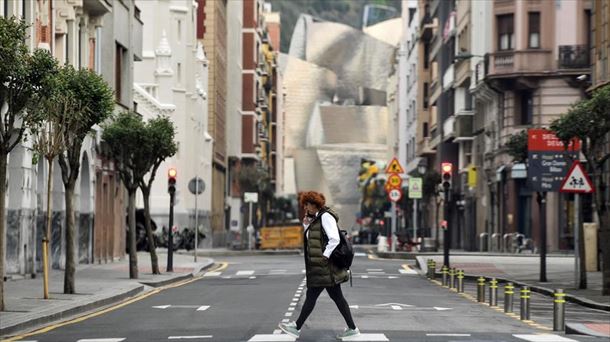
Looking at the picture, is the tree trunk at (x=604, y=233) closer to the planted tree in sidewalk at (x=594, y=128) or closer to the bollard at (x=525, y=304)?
the planted tree in sidewalk at (x=594, y=128)

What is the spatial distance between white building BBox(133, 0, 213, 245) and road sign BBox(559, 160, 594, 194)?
44.7 m

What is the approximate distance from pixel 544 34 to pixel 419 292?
1463 inches

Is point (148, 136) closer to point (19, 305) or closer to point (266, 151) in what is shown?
point (19, 305)

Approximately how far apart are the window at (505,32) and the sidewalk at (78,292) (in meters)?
26.2

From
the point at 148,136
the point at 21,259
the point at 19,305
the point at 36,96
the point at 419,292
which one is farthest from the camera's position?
the point at 148,136

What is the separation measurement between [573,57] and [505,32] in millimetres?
4295

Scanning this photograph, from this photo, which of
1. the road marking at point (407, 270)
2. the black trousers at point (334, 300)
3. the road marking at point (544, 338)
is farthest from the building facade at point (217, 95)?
the road marking at point (544, 338)

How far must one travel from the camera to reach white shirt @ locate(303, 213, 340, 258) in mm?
20344

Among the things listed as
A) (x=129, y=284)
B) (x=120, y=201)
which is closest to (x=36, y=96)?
(x=129, y=284)

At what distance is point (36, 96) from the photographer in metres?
25.5

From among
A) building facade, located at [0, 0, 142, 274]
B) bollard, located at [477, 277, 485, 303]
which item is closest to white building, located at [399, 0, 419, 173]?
building facade, located at [0, 0, 142, 274]

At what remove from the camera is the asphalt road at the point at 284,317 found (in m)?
21.1

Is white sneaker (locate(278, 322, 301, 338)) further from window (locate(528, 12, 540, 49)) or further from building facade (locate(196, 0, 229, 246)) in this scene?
building facade (locate(196, 0, 229, 246))

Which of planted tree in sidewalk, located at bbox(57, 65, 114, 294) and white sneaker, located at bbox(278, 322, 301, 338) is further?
planted tree in sidewalk, located at bbox(57, 65, 114, 294)
